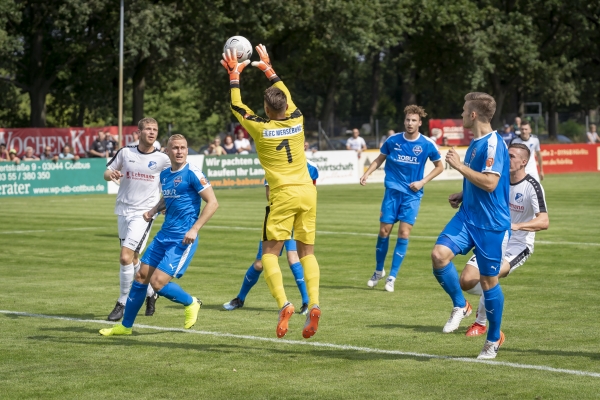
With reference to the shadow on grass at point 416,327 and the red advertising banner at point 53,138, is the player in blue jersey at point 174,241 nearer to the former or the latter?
the shadow on grass at point 416,327

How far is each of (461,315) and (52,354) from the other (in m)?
3.82

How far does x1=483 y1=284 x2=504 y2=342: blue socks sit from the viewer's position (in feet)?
26.5

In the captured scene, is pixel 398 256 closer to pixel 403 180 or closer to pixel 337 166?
pixel 403 180

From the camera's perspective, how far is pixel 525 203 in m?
9.52

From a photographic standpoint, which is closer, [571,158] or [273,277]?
[273,277]

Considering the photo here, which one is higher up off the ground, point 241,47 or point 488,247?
point 241,47

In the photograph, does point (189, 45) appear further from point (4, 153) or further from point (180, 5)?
point (4, 153)

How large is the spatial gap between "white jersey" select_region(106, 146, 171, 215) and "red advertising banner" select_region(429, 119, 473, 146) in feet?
127

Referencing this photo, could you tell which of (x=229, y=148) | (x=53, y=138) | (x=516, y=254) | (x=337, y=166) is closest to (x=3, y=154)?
(x=53, y=138)

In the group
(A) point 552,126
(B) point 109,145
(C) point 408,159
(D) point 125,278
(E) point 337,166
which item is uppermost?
(A) point 552,126

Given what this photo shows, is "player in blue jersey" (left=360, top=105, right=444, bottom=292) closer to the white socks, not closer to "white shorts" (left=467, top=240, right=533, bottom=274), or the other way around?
"white shorts" (left=467, top=240, right=533, bottom=274)

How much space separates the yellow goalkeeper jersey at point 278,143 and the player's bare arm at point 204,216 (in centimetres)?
69

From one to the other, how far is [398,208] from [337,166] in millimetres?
26455

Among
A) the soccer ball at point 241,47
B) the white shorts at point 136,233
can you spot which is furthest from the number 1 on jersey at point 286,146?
the white shorts at point 136,233
